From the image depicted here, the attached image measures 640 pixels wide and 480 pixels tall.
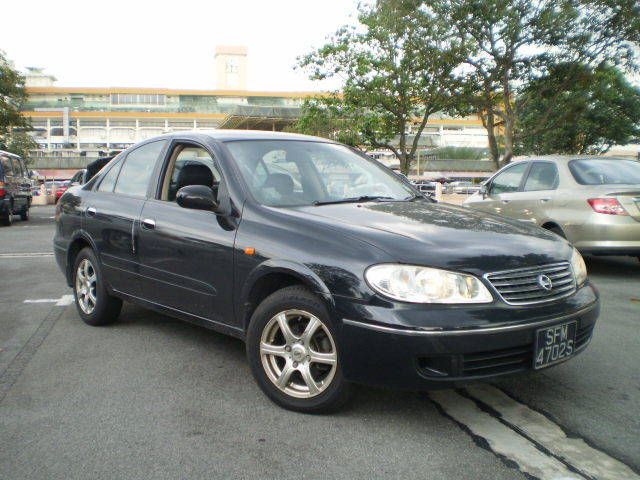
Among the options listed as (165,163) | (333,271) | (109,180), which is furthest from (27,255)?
(333,271)

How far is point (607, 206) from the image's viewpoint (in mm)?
7281

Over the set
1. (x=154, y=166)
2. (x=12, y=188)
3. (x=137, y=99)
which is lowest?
(x=12, y=188)

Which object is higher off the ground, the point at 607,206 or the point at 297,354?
the point at 607,206

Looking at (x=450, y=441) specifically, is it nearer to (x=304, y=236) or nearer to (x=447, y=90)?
(x=304, y=236)

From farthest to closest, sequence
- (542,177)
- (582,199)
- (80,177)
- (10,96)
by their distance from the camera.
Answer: (10,96) < (80,177) < (542,177) < (582,199)

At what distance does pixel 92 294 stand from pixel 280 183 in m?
2.18

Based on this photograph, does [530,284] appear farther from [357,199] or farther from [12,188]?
[12,188]

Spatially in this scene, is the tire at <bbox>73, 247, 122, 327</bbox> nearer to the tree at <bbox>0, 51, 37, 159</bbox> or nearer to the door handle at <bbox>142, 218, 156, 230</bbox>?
the door handle at <bbox>142, 218, 156, 230</bbox>

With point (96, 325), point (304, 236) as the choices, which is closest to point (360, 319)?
point (304, 236)

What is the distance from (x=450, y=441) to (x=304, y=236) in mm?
1215

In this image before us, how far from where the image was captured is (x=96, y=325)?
530cm

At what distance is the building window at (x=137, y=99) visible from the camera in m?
94.6

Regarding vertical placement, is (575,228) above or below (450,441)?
above

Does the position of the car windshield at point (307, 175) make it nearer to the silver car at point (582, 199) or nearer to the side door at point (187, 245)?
the side door at point (187, 245)
